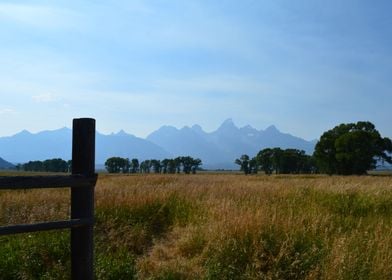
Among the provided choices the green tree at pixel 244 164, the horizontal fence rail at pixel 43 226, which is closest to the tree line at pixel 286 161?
the green tree at pixel 244 164

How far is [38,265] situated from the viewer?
236 inches

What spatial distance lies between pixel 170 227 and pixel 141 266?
9.22 ft

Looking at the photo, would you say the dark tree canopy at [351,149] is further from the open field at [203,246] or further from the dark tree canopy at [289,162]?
the open field at [203,246]

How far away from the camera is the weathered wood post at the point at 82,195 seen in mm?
4137

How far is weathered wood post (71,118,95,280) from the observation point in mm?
4137

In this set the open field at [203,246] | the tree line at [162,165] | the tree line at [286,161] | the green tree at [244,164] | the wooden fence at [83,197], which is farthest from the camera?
the tree line at [162,165]

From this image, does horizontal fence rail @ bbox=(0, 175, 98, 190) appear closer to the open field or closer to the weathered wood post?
the weathered wood post

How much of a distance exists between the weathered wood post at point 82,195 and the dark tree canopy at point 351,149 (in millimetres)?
63584

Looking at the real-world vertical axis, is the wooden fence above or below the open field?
above

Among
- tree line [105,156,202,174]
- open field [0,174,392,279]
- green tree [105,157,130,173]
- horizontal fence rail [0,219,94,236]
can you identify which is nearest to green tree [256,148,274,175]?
tree line [105,156,202,174]

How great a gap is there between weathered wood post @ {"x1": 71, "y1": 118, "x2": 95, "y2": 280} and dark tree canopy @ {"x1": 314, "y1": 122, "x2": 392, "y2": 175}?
6358 cm

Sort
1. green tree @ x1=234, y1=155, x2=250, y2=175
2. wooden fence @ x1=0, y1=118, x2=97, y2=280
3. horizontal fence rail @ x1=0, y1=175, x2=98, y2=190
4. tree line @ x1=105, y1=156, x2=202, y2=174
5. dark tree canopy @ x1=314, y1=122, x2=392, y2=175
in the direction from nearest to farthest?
1. horizontal fence rail @ x1=0, y1=175, x2=98, y2=190
2. wooden fence @ x1=0, y1=118, x2=97, y2=280
3. dark tree canopy @ x1=314, y1=122, x2=392, y2=175
4. green tree @ x1=234, y1=155, x2=250, y2=175
5. tree line @ x1=105, y1=156, x2=202, y2=174

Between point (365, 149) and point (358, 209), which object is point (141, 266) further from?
point (365, 149)

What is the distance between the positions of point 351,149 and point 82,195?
6546 centimetres
